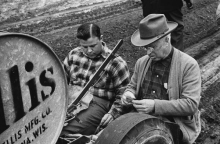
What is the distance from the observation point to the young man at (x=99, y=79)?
351 centimetres

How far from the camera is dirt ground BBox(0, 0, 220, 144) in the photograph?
15.6 ft

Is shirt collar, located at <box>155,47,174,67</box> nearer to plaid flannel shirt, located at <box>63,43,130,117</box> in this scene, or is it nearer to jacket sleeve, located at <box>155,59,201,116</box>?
jacket sleeve, located at <box>155,59,201,116</box>

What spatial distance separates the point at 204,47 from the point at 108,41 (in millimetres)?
2207

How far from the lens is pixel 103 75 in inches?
142

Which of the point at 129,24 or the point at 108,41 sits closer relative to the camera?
the point at 108,41

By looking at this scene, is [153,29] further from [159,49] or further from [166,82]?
[166,82]

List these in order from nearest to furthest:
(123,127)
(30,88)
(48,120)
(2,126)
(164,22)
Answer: (2,126), (30,88), (48,120), (123,127), (164,22)

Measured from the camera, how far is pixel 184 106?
2852mm

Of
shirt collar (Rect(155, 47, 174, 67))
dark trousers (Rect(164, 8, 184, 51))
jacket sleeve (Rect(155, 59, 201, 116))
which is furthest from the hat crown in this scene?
dark trousers (Rect(164, 8, 184, 51))

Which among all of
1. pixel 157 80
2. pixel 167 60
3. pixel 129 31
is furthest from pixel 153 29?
pixel 129 31

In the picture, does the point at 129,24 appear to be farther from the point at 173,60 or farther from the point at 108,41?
the point at 173,60

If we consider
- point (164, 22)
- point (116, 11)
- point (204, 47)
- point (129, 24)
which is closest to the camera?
point (164, 22)

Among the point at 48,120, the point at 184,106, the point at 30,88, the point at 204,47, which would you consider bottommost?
the point at 204,47

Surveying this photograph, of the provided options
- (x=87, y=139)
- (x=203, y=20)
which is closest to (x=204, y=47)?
(x=203, y=20)
